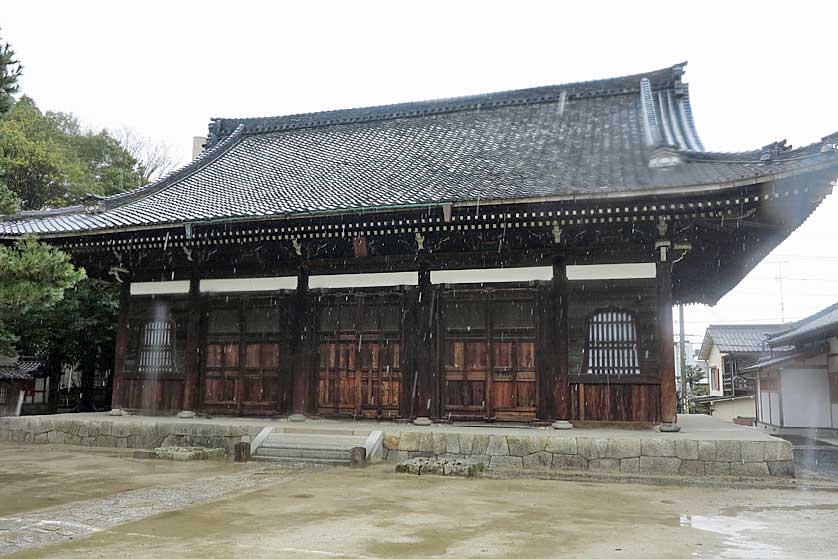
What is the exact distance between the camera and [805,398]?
21.7 metres

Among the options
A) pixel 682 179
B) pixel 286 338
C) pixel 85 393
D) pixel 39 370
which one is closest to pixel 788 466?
pixel 682 179

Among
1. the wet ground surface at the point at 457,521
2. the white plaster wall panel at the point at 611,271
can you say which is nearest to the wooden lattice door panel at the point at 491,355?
the white plaster wall panel at the point at 611,271

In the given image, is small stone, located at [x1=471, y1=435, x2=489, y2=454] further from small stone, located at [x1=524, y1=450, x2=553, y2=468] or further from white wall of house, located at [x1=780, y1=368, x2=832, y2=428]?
white wall of house, located at [x1=780, y1=368, x2=832, y2=428]

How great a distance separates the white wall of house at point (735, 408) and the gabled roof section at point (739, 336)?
282cm

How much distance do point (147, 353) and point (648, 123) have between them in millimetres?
11980

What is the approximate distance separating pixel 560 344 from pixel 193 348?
7.61m

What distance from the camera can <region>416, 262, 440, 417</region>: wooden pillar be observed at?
11.8m

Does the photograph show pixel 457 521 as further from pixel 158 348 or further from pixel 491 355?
pixel 158 348

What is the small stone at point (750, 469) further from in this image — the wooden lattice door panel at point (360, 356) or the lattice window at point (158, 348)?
the lattice window at point (158, 348)

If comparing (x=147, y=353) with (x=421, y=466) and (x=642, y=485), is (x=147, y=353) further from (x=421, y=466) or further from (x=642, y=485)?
(x=642, y=485)

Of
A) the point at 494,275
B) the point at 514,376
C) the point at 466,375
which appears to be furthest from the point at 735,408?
the point at 494,275

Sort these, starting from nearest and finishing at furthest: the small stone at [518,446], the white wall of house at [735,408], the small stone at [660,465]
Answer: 1. the small stone at [660,465]
2. the small stone at [518,446]
3. the white wall of house at [735,408]

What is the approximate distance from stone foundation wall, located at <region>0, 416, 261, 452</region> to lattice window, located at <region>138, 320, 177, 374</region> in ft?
5.18

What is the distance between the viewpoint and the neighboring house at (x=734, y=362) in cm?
3312
